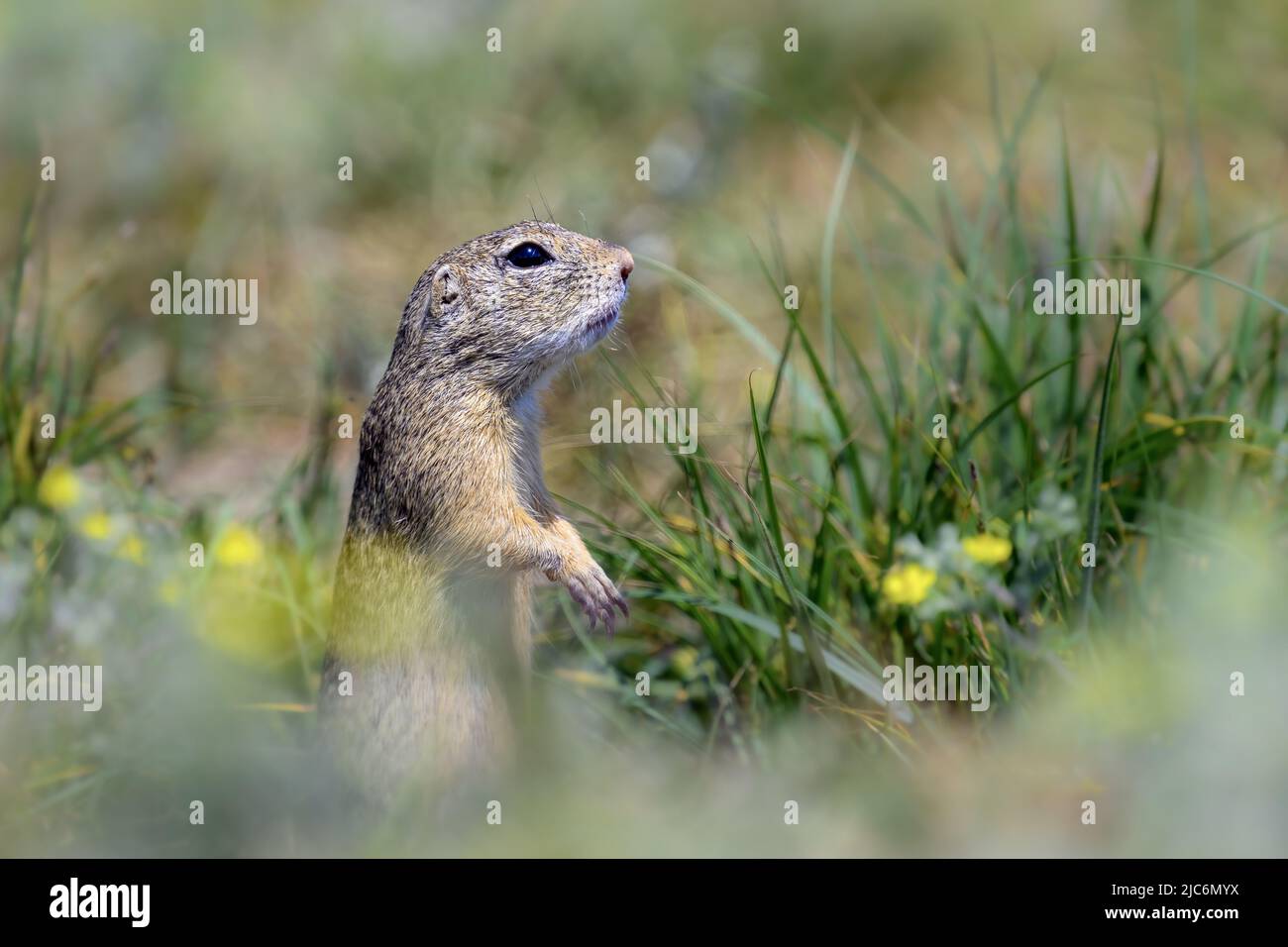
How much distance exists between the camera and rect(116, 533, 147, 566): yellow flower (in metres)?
4.55

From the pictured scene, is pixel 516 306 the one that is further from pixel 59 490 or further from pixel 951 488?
pixel 59 490

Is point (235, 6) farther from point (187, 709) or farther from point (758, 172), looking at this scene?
point (187, 709)

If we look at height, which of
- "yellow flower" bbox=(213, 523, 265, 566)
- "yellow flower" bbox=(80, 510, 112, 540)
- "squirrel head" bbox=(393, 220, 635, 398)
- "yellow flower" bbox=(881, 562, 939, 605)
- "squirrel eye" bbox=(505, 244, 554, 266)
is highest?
"squirrel eye" bbox=(505, 244, 554, 266)

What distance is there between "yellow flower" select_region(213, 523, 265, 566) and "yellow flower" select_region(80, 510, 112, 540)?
1.30ft

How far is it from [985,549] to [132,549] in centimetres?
277

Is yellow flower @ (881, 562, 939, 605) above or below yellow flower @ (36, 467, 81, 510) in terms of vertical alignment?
below

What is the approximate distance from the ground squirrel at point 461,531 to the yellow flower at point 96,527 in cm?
123

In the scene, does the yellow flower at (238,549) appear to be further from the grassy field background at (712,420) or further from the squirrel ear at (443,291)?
the squirrel ear at (443,291)

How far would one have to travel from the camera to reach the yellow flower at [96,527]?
4.61m

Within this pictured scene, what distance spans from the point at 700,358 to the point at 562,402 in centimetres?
96

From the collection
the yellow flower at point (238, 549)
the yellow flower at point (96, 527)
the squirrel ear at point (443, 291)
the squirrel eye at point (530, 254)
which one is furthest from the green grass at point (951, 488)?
the yellow flower at point (96, 527)

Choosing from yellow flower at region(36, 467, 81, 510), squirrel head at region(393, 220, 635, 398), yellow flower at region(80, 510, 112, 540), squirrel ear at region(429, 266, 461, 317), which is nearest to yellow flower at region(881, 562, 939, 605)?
squirrel head at region(393, 220, 635, 398)

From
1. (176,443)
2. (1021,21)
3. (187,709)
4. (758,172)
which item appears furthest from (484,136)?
(187,709)

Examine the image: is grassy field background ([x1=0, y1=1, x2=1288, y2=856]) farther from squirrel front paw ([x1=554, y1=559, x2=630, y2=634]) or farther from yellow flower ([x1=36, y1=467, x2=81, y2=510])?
squirrel front paw ([x1=554, y1=559, x2=630, y2=634])
